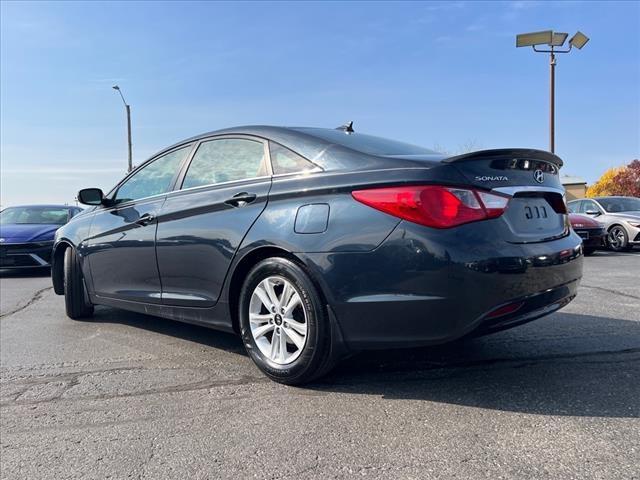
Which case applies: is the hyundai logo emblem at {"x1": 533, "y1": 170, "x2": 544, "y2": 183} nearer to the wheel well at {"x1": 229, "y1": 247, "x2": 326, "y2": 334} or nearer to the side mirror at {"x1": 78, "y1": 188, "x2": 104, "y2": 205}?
the wheel well at {"x1": 229, "y1": 247, "x2": 326, "y2": 334}

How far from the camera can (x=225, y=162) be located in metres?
3.76

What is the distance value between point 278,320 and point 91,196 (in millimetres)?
2784

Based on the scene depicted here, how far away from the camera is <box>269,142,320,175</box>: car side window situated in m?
3.15

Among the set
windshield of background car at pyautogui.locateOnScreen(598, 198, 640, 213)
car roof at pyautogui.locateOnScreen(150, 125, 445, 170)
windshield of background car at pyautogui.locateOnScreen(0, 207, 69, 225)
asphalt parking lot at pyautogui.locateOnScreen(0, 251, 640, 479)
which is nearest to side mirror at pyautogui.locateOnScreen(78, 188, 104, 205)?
asphalt parking lot at pyautogui.locateOnScreen(0, 251, 640, 479)

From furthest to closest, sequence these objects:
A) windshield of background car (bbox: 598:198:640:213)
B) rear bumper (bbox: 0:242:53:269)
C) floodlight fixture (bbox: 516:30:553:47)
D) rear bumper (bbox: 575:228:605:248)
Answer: floodlight fixture (bbox: 516:30:553:47) → windshield of background car (bbox: 598:198:640:213) → rear bumper (bbox: 575:228:605:248) → rear bumper (bbox: 0:242:53:269)

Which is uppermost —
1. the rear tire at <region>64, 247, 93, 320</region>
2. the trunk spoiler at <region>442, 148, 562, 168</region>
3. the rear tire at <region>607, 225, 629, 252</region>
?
the trunk spoiler at <region>442, 148, 562, 168</region>

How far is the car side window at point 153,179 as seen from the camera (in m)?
4.20

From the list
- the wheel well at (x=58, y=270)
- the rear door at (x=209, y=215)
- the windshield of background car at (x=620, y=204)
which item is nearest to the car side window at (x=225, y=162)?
the rear door at (x=209, y=215)

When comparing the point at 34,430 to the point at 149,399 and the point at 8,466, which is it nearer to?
the point at 8,466

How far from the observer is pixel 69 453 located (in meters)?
2.42

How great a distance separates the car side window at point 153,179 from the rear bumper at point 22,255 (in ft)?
18.0

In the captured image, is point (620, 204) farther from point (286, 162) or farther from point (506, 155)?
point (286, 162)

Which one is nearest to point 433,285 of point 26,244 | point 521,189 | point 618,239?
point 521,189

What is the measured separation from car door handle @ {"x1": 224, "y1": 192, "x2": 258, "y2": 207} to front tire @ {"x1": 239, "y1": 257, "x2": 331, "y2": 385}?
1.41 feet
